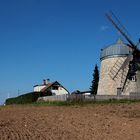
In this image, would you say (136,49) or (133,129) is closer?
(133,129)

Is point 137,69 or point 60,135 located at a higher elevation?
point 137,69

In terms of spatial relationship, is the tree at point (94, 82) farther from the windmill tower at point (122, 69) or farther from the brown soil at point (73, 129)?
the brown soil at point (73, 129)

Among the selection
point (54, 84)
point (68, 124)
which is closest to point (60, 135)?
point (68, 124)

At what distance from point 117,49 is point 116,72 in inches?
122

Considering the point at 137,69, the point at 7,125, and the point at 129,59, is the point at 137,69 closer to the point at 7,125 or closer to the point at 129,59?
the point at 129,59

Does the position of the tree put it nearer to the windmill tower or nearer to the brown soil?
the windmill tower

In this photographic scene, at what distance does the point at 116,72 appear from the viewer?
5319 cm

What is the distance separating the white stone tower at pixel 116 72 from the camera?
52812 millimetres

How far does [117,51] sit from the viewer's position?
54.0m

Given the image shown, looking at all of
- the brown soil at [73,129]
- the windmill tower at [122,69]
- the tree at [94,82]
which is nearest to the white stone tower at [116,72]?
the windmill tower at [122,69]

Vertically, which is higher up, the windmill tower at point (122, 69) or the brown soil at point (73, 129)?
the windmill tower at point (122, 69)

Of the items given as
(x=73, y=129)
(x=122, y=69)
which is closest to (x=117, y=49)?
(x=122, y=69)

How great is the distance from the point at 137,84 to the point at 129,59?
3228 millimetres

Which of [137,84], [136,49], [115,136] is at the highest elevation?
[136,49]
